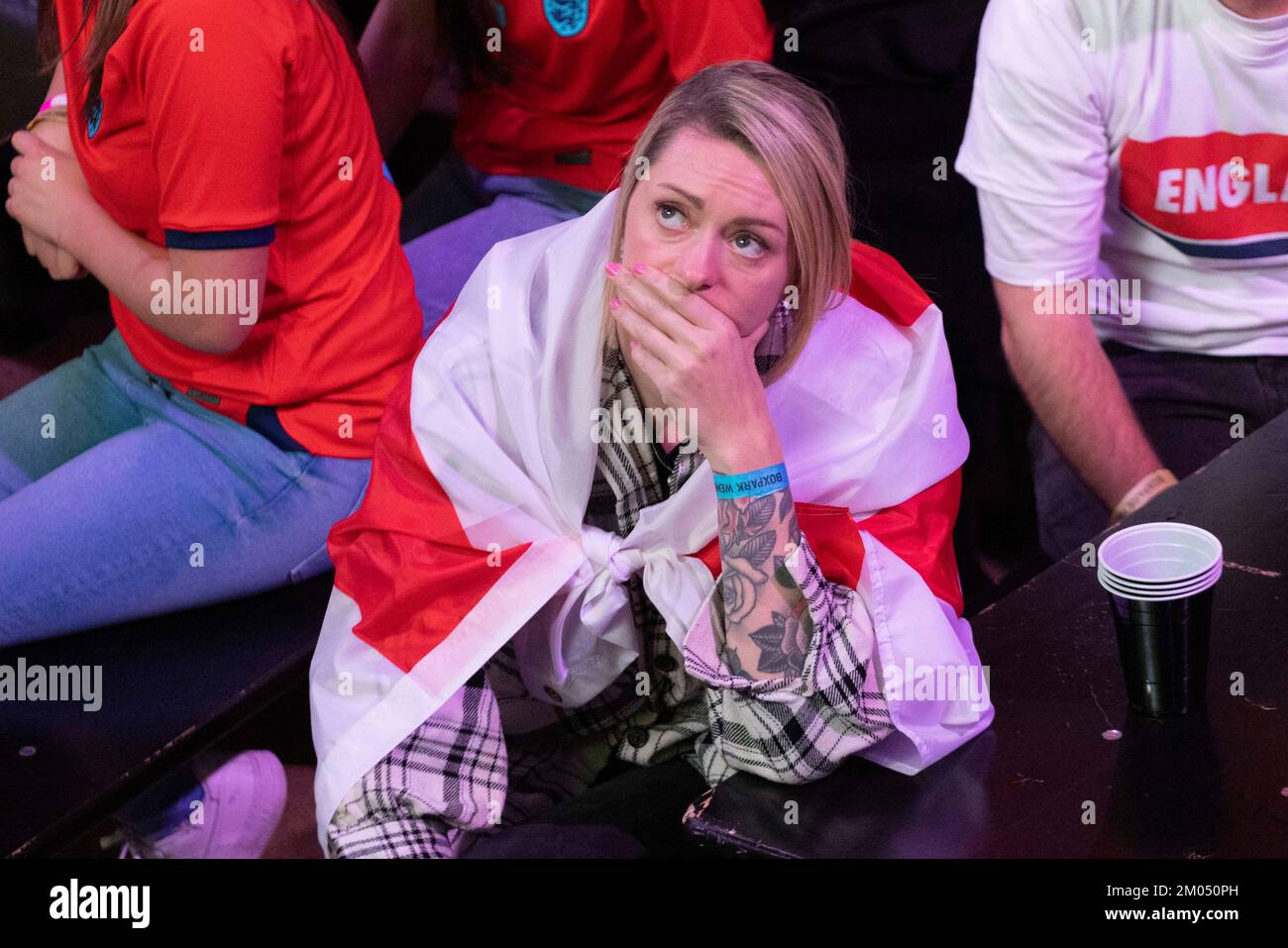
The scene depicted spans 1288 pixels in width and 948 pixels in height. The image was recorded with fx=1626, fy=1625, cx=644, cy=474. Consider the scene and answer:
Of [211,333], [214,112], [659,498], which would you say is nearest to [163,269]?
[211,333]

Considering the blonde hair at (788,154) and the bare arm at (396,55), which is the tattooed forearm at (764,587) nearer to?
the blonde hair at (788,154)

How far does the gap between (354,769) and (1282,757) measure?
822 millimetres

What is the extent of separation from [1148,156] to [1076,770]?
104 cm

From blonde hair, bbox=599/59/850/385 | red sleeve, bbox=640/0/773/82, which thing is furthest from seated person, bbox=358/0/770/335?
blonde hair, bbox=599/59/850/385

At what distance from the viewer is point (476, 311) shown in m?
1.64

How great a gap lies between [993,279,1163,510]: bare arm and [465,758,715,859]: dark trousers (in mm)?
748

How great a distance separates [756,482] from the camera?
4.83ft

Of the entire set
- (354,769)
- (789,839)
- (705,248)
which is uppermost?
(705,248)

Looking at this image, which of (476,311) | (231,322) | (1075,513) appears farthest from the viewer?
(1075,513)

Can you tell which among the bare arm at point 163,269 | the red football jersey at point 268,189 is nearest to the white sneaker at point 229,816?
the red football jersey at point 268,189

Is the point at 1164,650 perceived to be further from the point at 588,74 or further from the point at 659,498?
the point at 588,74

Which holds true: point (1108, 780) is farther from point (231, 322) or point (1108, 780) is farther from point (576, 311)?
point (231, 322)
